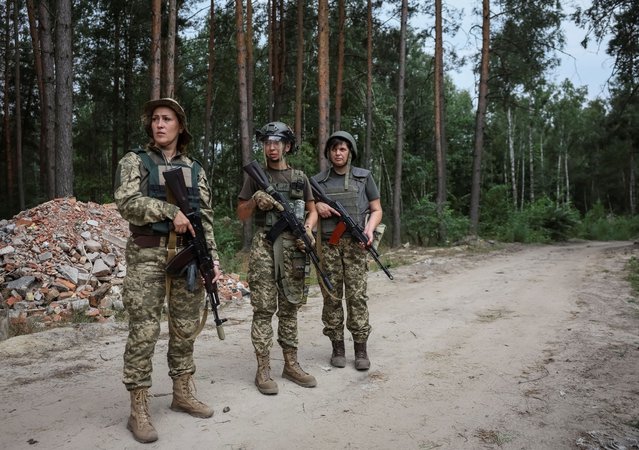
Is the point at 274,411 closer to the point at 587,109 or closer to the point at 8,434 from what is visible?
the point at 8,434

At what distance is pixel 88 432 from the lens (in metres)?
3.14

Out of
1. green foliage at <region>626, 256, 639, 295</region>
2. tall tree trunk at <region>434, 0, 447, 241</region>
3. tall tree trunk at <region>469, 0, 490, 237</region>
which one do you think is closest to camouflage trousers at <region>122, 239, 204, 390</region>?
green foliage at <region>626, 256, 639, 295</region>

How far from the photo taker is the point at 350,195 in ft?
15.4

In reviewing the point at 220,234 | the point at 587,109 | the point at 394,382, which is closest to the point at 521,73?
the point at 220,234

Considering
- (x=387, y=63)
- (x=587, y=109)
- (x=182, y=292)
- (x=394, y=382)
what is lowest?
(x=394, y=382)

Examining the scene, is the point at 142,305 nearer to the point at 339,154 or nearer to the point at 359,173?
the point at 339,154

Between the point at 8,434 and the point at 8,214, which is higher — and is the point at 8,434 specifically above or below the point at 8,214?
below

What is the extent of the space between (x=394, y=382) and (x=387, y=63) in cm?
1969

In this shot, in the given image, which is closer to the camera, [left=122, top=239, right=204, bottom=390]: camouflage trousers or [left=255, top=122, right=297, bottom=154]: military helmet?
[left=122, top=239, right=204, bottom=390]: camouflage trousers

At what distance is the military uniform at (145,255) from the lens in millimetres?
3088

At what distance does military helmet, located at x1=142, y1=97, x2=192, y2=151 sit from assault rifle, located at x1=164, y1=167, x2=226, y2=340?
15.2 inches

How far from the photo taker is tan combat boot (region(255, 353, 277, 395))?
385 centimetres

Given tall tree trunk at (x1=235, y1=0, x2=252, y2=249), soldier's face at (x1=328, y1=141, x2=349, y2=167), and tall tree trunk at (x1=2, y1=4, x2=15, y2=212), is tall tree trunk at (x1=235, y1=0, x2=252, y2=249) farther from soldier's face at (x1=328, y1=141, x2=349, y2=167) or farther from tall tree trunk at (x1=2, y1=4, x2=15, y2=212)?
tall tree trunk at (x1=2, y1=4, x2=15, y2=212)

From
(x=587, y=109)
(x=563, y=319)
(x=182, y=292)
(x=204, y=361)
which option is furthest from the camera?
(x=587, y=109)
